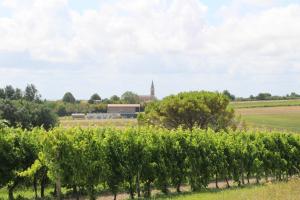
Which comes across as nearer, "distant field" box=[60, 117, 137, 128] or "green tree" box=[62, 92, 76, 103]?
"distant field" box=[60, 117, 137, 128]

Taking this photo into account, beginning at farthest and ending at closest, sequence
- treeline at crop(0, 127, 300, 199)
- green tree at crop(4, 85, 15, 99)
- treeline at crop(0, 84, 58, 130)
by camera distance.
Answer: green tree at crop(4, 85, 15, 99) < treeline at crop(0, 84, 58, 130) < treeline at crop(0, 127, 300, 199)

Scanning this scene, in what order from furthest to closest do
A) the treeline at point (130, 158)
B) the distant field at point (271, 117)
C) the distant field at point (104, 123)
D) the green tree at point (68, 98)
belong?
the green tree at point (68, 98)
the distant field at point (271, 117)
the distant field at point (104, 123)
the treeline at point (130, 158)

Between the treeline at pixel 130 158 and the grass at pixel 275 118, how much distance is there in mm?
41654

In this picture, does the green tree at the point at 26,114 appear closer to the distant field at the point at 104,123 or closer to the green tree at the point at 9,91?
the distant field at the point at 104,123

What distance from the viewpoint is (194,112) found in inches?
1897

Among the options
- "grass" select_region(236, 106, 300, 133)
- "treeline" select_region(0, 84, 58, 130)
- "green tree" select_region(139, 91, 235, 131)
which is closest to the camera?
"green tree" select_region(139, 91, 235, 131)

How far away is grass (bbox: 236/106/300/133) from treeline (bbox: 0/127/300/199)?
41654 mm

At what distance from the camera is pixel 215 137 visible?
28.5 metres

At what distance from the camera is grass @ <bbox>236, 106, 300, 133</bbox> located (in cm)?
7372

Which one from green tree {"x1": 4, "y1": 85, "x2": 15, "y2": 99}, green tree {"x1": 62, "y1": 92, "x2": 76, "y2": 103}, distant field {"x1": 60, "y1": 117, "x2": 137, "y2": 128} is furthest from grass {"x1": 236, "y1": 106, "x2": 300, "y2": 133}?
green tree {"x1": 62, "y1": 92, "x2": 76, "y2": 103}

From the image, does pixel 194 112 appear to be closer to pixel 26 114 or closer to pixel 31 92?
pixel 26 114

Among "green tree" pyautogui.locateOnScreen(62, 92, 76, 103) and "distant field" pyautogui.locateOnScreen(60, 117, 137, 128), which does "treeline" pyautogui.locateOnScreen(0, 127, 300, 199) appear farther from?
"green tree" pyautogui.locateOnScreen(62, 92, 76, 103)

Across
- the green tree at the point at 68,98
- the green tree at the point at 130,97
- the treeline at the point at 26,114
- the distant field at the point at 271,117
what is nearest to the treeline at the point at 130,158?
the treeline at the point at 26,114

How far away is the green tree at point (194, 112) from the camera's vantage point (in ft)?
157
